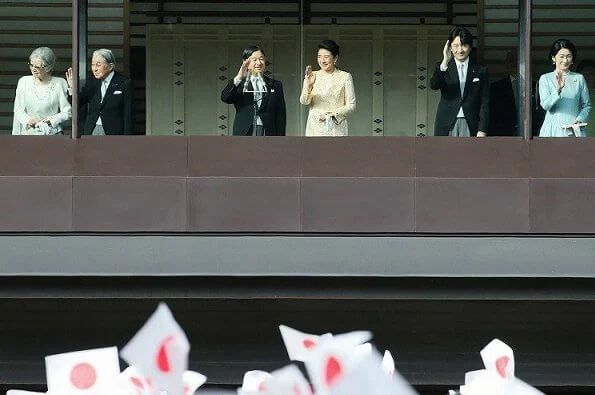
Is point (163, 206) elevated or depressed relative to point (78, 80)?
depressed

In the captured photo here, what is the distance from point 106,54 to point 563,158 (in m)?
4.10

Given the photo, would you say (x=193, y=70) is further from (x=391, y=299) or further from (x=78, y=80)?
(x=391, y=299)

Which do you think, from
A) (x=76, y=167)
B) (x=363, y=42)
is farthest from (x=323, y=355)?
(x=76, y=167)

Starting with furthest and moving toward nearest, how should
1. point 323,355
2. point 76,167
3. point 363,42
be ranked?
point 76,167 → point 363,42 → point 323,355

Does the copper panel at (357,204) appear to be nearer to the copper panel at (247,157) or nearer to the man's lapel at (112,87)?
the copper panel at (247,157)

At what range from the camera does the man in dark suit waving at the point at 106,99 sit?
12109 millimetres

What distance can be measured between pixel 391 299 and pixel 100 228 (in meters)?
2.64

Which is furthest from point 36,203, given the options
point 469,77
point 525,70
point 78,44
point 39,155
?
point 525,70

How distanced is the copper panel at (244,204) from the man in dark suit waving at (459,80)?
154 centimetres

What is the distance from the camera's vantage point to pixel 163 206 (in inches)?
493

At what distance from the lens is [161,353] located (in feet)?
7.88

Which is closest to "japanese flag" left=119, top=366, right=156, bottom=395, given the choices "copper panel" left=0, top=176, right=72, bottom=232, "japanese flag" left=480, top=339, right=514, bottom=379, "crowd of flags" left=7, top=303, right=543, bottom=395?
"crowd of flags" left=7, top=303, right=543, bottom=395

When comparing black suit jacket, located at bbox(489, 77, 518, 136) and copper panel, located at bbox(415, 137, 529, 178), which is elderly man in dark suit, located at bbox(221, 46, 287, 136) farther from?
black suit jacket, located at bbox(489, 77, 518, 136)

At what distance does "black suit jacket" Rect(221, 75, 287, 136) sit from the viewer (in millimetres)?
11883
